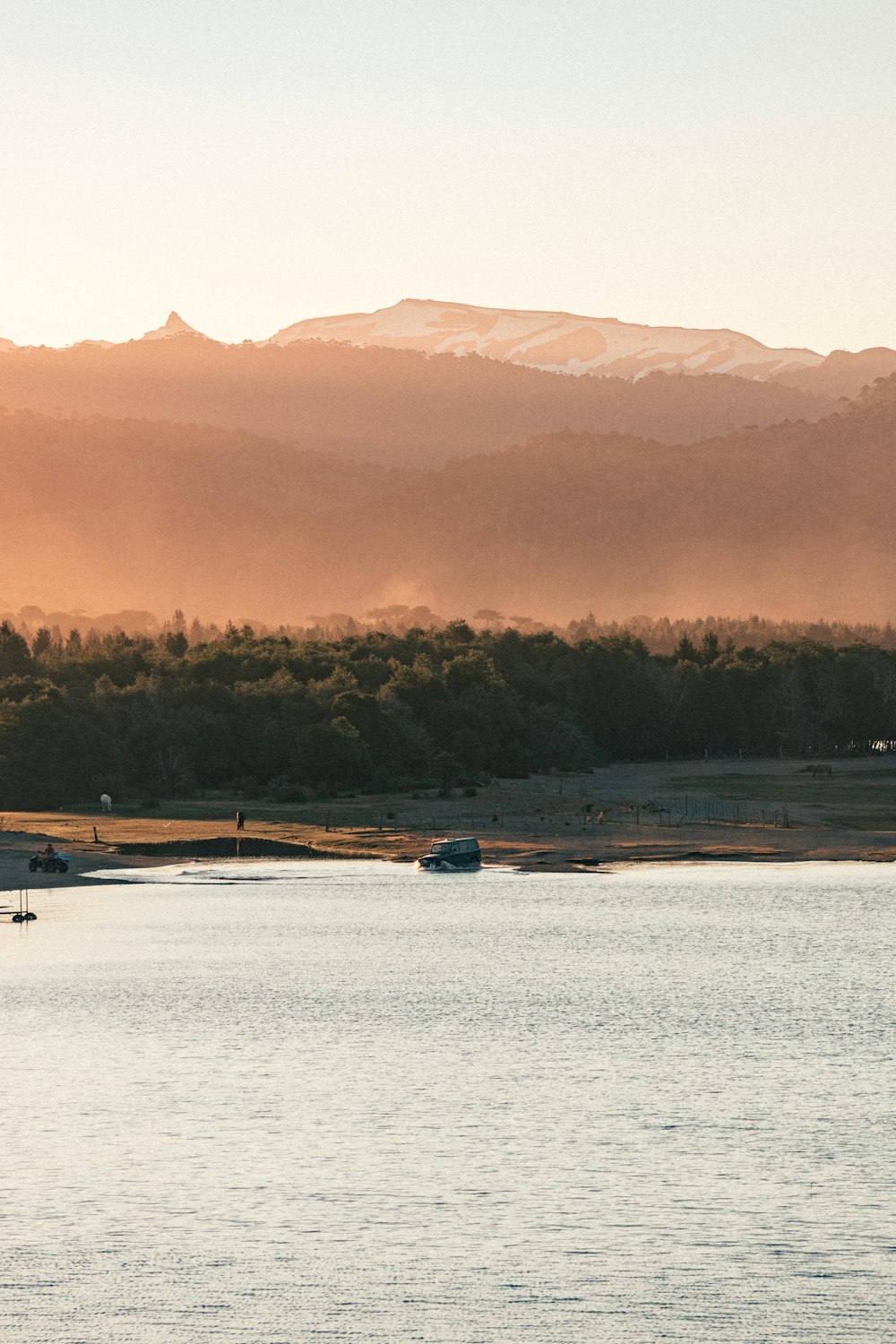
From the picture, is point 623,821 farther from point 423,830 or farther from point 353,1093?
point 353,1093

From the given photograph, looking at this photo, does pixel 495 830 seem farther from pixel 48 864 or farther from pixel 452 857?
pixel 48 864

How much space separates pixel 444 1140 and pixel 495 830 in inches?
4432

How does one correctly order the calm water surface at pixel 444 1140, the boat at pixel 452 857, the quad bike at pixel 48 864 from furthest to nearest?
the boat at pixel 452 857 → the quad bike at pixel 48 864 → the calm water surface at pixel 444 1140

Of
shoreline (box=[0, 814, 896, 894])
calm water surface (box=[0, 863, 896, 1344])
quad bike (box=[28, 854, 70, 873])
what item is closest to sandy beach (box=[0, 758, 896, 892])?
shoreline (box=[0, 814, 896, 894])

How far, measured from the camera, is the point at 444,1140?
47.7 m

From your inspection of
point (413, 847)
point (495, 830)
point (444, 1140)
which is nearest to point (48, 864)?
point (413, 847)

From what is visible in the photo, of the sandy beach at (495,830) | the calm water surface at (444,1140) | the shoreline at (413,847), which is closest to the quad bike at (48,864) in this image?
the shoreline at (413,847)

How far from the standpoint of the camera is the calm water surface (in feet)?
108

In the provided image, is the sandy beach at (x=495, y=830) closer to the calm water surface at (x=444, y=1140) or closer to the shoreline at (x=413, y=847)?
the shoreline at (x=413, y=847)

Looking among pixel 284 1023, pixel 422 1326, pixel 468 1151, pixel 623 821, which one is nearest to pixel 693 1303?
pixel 422 1326

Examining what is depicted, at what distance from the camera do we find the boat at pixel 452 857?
13662 cm

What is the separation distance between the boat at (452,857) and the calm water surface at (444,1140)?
124 ft

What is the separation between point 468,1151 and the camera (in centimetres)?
4634

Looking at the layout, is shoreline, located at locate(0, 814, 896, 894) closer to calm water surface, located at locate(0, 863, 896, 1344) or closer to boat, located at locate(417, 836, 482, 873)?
boat, located at locate(417, 836, 482, 873)
